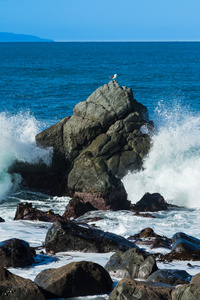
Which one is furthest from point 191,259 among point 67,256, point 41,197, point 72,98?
point 72,98

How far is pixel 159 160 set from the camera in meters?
18.1

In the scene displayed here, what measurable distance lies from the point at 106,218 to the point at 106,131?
21.3 feet

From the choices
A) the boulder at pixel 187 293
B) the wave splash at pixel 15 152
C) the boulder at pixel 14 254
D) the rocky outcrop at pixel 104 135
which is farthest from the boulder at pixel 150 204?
the boulder at pixel 187 293

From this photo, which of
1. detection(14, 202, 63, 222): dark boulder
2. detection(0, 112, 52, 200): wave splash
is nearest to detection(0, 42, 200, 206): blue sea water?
detection(0, 112, 52, 200): wave splash

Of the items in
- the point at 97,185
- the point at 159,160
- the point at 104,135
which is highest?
the point at 104,135

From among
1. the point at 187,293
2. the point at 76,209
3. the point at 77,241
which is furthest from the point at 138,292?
the point at 76,209

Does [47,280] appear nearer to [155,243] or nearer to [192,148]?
[155,243]

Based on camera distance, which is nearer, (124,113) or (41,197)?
(41,197)

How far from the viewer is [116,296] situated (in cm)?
518

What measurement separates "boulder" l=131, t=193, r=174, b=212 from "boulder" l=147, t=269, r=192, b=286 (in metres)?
7.10

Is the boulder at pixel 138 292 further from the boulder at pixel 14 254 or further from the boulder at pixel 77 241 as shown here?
the boulder at pixel 77 241

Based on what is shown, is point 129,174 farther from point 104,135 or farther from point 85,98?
point 85,98

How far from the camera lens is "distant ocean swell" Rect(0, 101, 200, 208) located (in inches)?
652

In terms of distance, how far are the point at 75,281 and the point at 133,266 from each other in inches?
44.9
